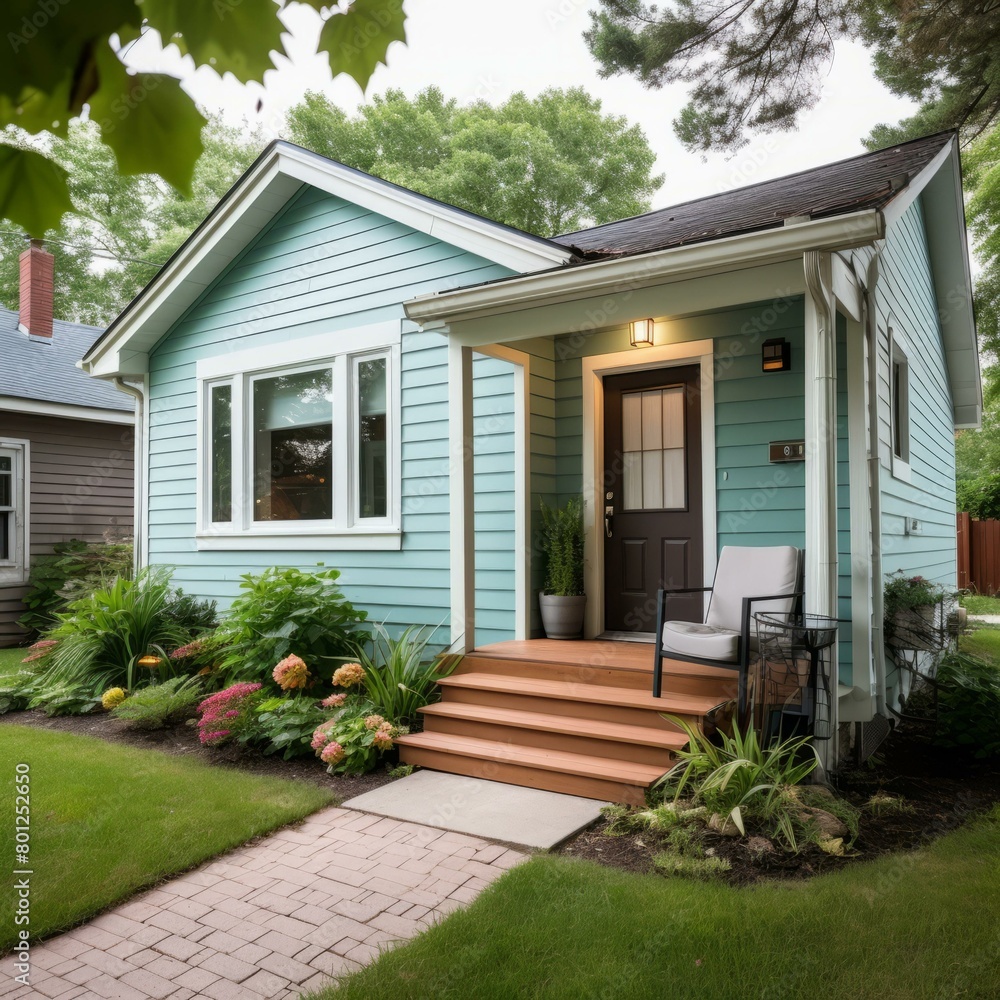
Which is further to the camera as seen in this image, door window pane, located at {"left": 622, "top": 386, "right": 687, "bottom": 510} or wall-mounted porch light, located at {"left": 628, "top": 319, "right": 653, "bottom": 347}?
door window pane, located at {"left": 622, "top": 386, "right": 687, "bottom": 510}

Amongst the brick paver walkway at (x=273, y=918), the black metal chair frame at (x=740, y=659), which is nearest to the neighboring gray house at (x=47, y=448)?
the brick paver walkway at (x=273, y=918)

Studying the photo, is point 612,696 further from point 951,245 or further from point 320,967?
point 951,245

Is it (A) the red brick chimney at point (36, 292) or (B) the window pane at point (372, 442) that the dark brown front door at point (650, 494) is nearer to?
(B) the window pane at point (372, 442)

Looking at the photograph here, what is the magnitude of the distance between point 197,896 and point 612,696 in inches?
89.7

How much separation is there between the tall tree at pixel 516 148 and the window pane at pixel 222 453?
1298 cm

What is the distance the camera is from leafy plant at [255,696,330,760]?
480 centimetres

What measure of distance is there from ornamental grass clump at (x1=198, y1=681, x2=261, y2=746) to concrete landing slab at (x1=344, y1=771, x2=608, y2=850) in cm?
124

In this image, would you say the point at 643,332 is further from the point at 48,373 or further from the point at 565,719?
the point at 48,373

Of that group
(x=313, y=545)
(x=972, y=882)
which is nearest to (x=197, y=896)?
(x=972, y=882)

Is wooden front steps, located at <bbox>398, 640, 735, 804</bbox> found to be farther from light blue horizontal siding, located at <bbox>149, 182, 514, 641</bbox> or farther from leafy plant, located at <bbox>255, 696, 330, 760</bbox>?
light blue horizontal siding, located at <bbox>149, 182, 514, 641</bbox>

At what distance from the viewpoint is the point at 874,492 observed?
473 centimetres

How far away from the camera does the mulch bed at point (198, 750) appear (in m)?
4.43

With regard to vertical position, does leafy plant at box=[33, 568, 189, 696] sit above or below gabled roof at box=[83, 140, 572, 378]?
below
